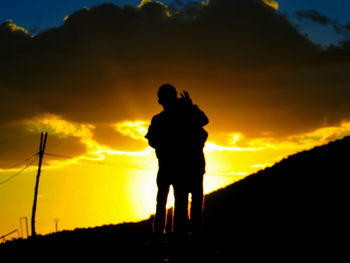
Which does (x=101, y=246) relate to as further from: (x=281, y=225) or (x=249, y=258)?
(x=281, y=225)

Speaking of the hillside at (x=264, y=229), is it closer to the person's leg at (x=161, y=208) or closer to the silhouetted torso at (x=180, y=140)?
the person's leg at (x=161, y=208)

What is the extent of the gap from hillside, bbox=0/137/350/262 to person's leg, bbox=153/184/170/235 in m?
0.33

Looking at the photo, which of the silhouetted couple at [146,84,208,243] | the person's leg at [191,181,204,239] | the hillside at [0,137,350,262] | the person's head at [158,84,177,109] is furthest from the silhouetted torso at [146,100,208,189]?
the hillside at [0,137,350,262]

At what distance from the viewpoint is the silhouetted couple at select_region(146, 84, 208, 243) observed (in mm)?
6430

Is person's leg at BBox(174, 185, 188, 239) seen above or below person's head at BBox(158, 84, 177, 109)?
below

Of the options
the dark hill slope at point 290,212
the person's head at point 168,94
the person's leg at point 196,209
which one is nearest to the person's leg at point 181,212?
the person's leg at point 196,209

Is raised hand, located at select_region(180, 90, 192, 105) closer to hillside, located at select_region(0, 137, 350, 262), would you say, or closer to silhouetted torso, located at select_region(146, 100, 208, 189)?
silhouetted torso, located at select_region(146, 100, 208, 189)

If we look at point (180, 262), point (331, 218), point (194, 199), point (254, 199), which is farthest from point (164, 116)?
point (254, 199)

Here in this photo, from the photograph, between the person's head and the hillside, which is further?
the person's head

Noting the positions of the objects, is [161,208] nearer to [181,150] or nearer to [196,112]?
[181,150]

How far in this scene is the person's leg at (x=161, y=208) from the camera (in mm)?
6754

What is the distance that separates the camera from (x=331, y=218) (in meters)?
9.43

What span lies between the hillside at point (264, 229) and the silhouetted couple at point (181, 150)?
55 centimetres

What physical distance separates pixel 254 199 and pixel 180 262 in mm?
10354
